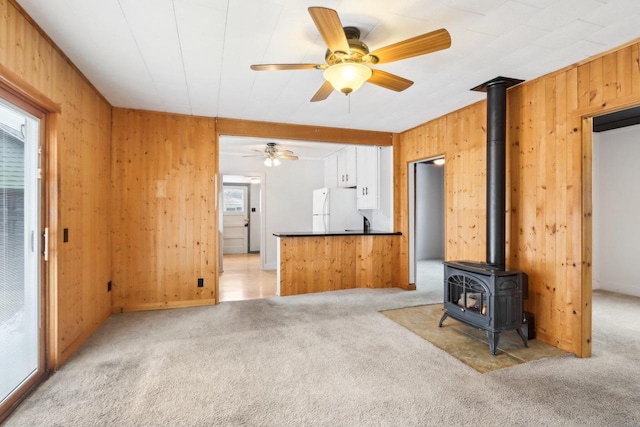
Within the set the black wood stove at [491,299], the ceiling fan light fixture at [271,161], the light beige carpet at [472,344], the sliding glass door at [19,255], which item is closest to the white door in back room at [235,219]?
the ceiling fan light fixture at [271,161]

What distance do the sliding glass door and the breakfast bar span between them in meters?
2.86

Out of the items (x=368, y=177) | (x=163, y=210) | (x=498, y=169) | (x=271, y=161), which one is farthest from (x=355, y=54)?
(x=271, y=161)

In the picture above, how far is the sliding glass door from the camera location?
79.7 inches

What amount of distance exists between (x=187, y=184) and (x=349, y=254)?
2.62 meters

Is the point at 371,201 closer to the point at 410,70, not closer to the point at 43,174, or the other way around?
the point at 410,70

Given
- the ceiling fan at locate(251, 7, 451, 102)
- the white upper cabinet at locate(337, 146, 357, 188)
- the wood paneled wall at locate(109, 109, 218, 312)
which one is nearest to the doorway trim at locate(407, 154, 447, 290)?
the white upper cabinet at locate(337, 146, 357, 188)

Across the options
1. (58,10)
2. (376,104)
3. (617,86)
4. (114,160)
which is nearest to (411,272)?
(376,104)

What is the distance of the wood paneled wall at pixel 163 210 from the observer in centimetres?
404

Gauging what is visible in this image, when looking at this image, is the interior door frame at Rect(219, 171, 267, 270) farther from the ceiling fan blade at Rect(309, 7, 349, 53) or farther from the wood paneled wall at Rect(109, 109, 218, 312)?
the ceiling fan blade at Rect(309, 7, 349, 53)

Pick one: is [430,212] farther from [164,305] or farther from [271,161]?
[164,305]

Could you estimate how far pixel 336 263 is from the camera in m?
5.14

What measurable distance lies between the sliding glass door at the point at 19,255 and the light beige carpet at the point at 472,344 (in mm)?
3156

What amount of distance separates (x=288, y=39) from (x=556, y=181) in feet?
8.54

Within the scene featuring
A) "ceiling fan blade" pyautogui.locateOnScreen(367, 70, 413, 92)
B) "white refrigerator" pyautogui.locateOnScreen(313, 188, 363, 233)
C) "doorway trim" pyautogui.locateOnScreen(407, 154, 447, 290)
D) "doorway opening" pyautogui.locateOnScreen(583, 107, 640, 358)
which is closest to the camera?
"ceiling fan blade" pyautogui.locateOnScreen(367, 70, 413, 92)
